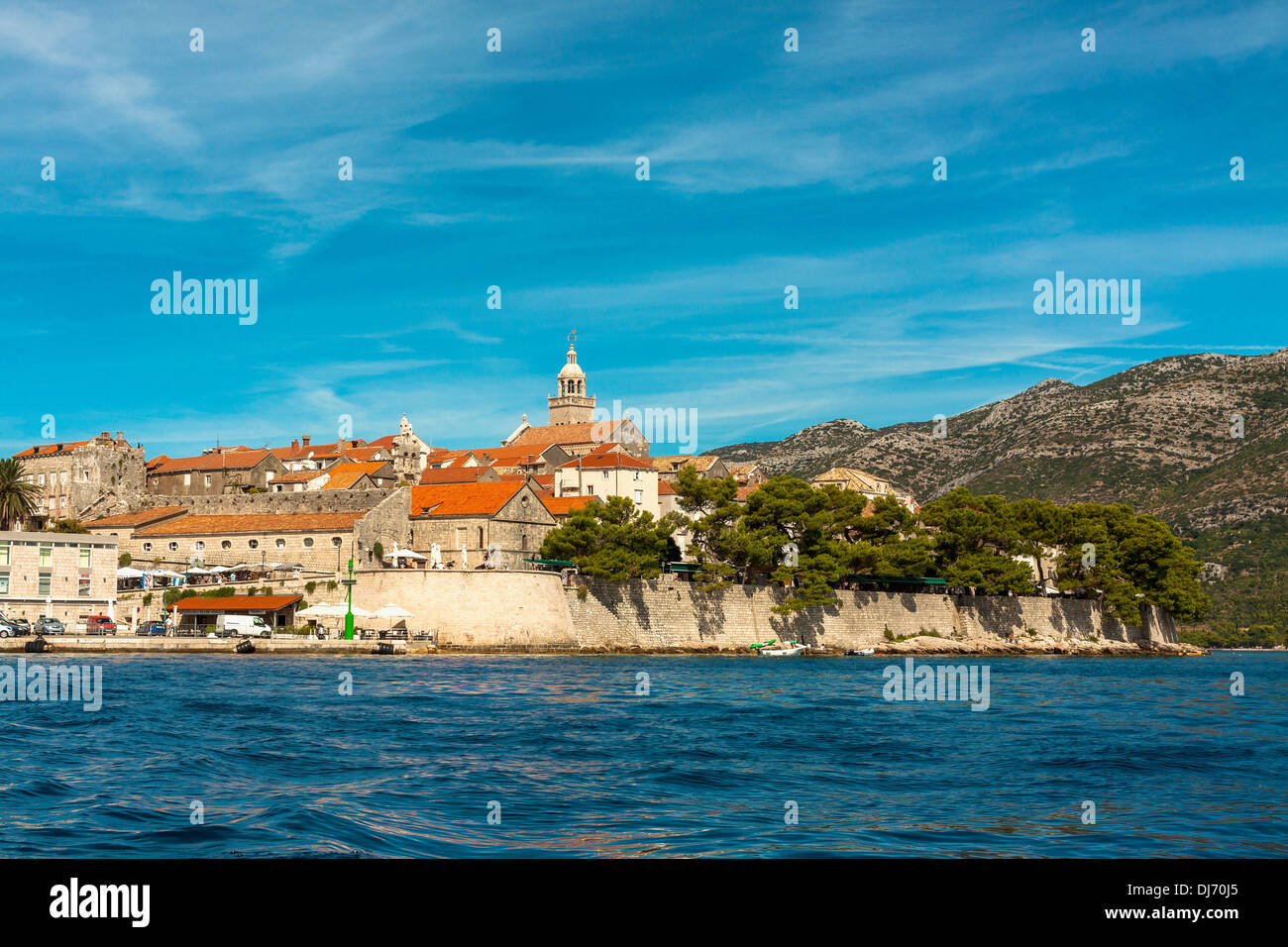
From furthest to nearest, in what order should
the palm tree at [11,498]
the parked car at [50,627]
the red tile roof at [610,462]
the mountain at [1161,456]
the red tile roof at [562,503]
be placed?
1. the mountain at [1161,456]
2. the red tile roof at [610,462]
3. the red tile roof at [562,503]
4. the palm tree at [11,498]
5. the parked car at [50,627]

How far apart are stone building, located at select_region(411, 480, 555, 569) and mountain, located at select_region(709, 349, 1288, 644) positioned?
77.7m

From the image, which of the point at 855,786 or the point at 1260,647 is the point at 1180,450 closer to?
the point at 1260,647

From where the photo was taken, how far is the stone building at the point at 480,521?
68.5 m

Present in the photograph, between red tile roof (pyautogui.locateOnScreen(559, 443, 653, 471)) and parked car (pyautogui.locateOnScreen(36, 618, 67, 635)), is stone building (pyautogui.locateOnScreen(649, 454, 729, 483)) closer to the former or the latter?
red tile roof (pyautogui.locateOnScreen(559, 443, 653, 471))

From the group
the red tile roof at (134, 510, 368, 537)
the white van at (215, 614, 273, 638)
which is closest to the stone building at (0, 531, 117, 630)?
the red tile roof at (134, 510, 368, 537)

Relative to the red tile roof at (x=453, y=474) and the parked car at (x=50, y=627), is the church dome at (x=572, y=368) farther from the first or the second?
the parked car at (x=50, y=627)

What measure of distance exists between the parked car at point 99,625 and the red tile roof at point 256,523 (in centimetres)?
968

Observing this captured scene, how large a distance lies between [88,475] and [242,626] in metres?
39.8

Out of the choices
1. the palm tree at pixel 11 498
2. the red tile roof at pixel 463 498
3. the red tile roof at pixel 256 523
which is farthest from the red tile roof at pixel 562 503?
the palm tree at pixel 11 498

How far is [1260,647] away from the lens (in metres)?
113

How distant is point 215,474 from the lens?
304 feet

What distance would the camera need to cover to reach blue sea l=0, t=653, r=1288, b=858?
1355 centimetres

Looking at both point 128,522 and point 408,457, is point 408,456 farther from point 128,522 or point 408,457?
point 128,522

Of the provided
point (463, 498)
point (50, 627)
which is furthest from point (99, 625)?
point (463, 498)
